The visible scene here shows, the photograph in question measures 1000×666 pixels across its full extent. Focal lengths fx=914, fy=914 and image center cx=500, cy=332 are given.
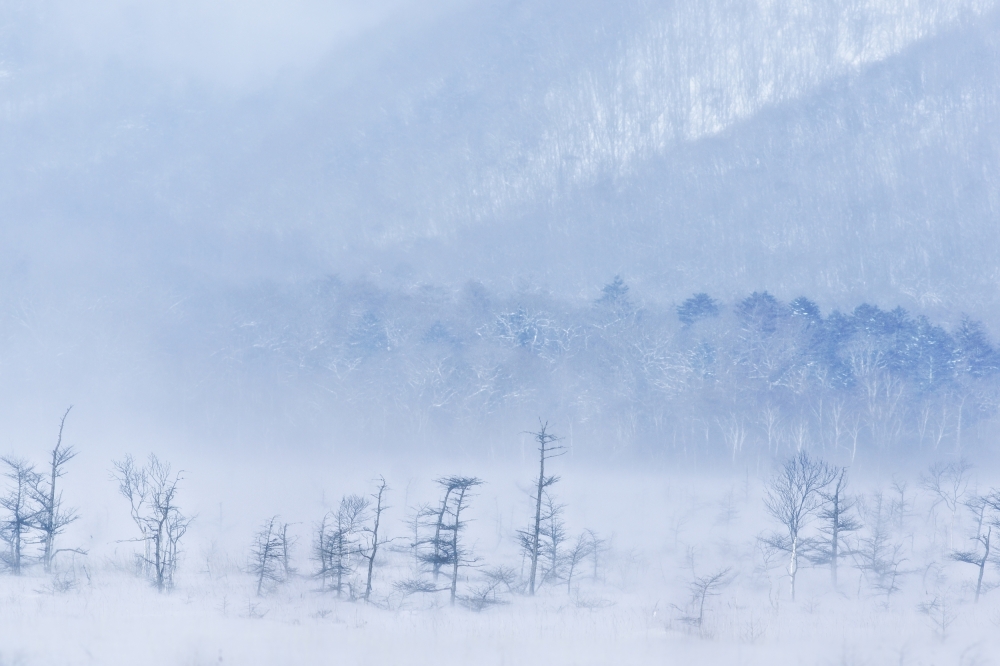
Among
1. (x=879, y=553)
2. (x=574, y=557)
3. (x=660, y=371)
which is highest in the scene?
(x=660, y=371)

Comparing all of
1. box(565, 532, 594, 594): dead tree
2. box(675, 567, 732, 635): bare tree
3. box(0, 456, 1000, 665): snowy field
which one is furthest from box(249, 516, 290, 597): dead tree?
box(675, 567, 732, 635): bare tree

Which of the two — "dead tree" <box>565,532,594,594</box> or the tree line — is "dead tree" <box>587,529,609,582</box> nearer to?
"dead tree" <box>565,532,594,594</box>

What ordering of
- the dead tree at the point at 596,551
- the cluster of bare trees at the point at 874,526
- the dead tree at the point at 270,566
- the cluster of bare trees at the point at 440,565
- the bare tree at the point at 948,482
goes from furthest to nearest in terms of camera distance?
the bare tree at the point at 948,482 → the dead tree at the point at 596,551 → the cluster of bare trees at the point at 874,526 → the cluster of bare trees at the point at 440,565 → the dead tree at the point at 270,566

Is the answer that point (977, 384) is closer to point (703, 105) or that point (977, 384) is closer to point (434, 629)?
point (434, 629)

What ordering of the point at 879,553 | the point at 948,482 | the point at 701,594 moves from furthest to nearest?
the point at 948,482, the point at 879,553, the point at 701,594

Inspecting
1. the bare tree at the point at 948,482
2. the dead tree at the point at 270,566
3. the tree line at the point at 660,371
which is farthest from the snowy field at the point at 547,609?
the tree line at the point at 660,371

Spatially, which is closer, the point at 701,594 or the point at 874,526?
the point at 701,594

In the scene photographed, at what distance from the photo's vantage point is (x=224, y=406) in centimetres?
9831

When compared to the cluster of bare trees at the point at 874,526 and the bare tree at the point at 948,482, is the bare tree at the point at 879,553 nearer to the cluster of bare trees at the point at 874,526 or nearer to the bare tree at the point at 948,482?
the cluster of bare trees at the point at 874,526

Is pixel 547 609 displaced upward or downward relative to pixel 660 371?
downward

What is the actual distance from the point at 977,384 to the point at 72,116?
17572cm

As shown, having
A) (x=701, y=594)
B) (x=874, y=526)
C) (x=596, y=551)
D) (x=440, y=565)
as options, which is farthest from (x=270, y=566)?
(x=874, y=526)

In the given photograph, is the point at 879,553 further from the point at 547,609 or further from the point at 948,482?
the point at 547,609

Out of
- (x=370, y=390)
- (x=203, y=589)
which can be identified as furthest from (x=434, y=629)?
(x=370, y=390)
